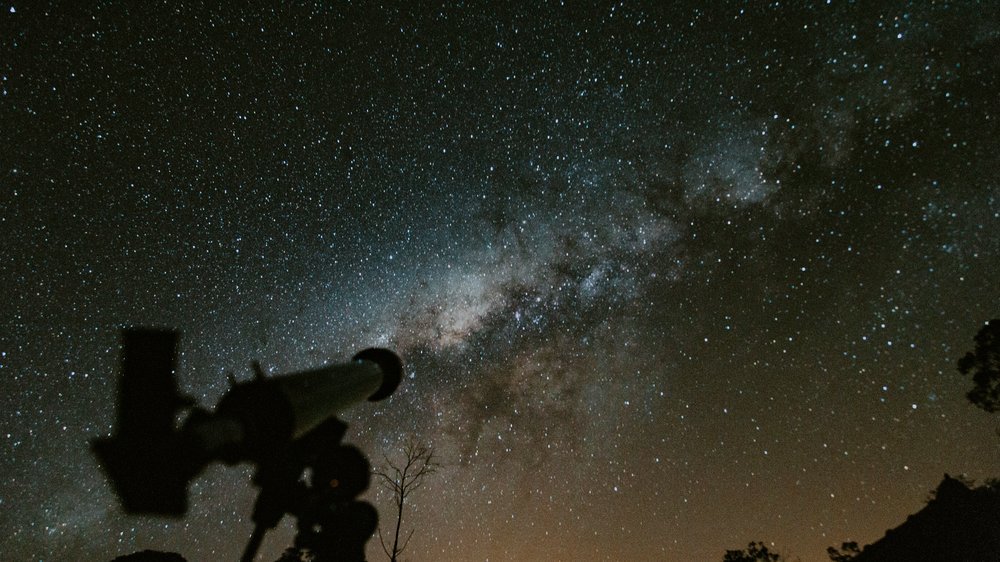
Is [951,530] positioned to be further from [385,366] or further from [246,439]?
[246,439]

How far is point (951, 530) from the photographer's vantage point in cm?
2394

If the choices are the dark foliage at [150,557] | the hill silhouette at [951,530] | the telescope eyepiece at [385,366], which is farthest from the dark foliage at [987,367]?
the dark foliage at [150,557]

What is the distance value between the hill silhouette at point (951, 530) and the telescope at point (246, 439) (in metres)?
30.8

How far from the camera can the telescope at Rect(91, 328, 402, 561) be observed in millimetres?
1780

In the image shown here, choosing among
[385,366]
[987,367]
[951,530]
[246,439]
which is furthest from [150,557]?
[951,530]

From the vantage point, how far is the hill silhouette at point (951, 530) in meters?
22.2

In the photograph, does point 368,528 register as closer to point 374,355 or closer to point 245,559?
point 245,559

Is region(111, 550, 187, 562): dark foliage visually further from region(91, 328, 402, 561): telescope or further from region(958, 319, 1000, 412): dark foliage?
region(958, 319, 1000, 412): dark foliage

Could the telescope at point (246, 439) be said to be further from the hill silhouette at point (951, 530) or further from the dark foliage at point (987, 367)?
the hill silhouette at point (951, 530)

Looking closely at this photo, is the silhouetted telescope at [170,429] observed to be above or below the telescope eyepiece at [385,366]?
below

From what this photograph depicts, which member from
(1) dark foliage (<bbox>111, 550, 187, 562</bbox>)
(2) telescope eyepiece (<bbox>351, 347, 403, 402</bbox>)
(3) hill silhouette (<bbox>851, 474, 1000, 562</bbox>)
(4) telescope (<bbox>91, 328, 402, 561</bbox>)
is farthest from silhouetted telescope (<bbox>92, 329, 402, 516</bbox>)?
(3) hill silhouette (<bbox>851, 474, 1000, 562</bbox>)

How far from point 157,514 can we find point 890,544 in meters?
38.4

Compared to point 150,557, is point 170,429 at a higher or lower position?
lower

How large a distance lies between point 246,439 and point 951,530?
34.3 meters
